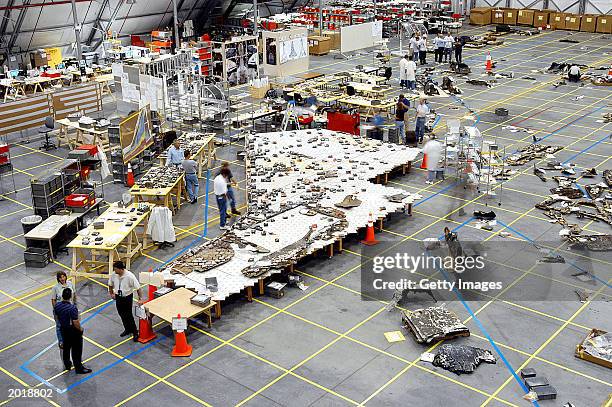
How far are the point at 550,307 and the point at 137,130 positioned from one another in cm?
1367

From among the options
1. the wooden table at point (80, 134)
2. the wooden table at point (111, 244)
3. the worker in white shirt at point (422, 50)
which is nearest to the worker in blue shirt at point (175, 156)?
the wooden table at point (111, 244)

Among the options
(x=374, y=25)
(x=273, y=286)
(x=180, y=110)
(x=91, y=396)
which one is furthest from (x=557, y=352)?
(x=374, y=25)

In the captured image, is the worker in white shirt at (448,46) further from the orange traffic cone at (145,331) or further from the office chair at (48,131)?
the orange traffic cone at (145,331)

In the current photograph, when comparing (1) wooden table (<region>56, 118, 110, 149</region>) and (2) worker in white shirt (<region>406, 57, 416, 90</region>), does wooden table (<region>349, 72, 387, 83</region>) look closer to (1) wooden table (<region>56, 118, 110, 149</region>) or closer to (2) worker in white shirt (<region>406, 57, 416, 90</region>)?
(2) worker in white shirt (<region>406, 57, 416, 90</region>)

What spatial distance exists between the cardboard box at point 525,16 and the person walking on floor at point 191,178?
1445 inches

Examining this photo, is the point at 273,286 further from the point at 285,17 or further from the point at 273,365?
the point at 285,17

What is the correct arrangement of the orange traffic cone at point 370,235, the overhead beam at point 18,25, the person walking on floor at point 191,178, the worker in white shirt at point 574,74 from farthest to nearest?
the overhead beam at point 18,25
the worker in white shirt at point 574,74
the person walking on floor at point 191,178
the orange traffic cone at point 370,235

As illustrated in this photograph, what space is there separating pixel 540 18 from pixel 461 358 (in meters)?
41.9

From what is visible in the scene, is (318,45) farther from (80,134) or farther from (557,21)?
(80,134)

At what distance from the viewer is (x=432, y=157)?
20.6 m

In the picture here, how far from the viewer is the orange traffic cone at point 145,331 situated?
13305 mm

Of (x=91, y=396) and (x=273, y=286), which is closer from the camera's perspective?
(x=91, y=396)

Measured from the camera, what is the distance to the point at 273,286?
15.0 metres

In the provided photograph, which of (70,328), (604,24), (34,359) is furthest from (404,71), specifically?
(604,24)
